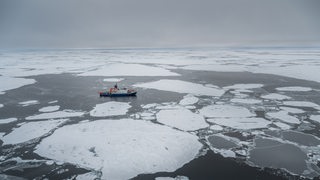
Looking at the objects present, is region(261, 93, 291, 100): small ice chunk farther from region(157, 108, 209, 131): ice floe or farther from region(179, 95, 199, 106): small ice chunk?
region(157, 108, 209, 131): ice floe

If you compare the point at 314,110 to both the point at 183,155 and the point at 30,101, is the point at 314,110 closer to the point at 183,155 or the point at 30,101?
the point at 183,155

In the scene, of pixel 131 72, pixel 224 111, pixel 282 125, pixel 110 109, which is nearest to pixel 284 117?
pixel 282 125

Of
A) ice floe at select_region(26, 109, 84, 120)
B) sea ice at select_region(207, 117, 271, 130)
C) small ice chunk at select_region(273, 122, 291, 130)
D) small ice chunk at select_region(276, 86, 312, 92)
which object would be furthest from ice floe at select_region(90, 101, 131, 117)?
small ice chunk at select_region(276, 86, 312, 92)

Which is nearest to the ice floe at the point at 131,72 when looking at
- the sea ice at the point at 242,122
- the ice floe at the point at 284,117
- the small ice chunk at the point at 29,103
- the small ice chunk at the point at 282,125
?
the small ice chunk at the point at 29,103

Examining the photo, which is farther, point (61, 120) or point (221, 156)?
point (61, 120)

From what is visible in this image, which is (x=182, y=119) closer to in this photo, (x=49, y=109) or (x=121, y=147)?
(x=121, y=147)

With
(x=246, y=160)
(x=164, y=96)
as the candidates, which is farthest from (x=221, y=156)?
(x=164, y=96)
